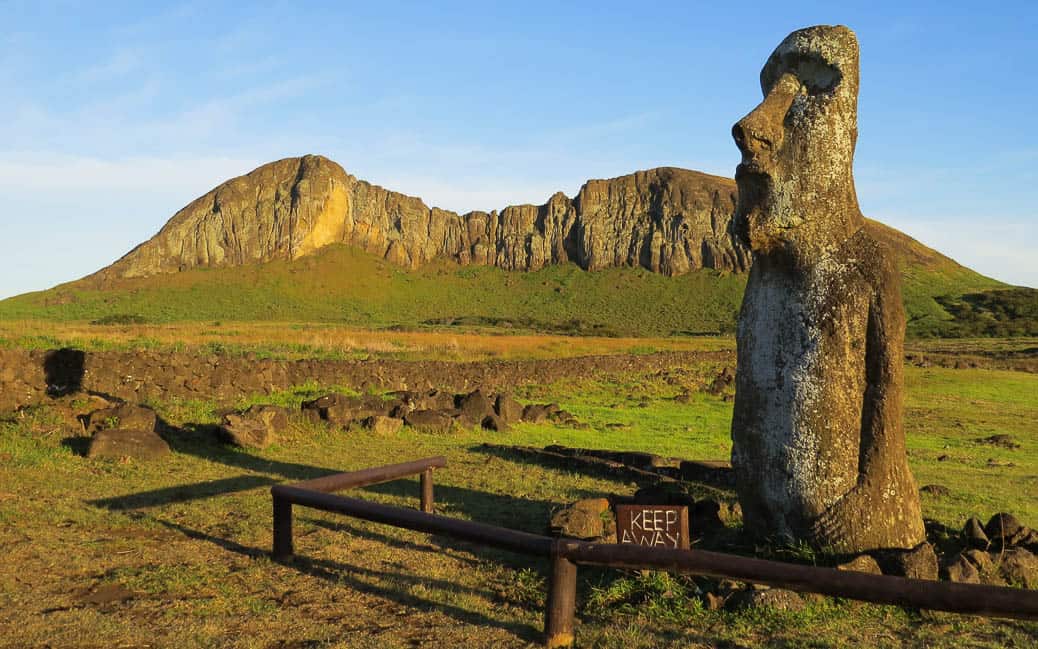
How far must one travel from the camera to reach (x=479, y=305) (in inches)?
4641

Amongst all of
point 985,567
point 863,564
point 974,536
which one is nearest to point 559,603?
point 863,564

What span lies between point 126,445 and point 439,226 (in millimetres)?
145438

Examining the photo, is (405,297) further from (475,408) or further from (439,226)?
(475,408)

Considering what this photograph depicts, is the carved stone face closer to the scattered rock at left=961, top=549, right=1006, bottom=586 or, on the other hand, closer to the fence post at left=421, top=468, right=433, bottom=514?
the scattered rock at left=961, top=549, right=1006, bottom=586

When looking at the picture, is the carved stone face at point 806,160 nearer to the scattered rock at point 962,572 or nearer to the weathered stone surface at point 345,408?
the scattered rock at point 962,572

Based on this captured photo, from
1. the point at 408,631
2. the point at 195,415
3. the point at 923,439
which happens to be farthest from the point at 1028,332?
the point at 408,631

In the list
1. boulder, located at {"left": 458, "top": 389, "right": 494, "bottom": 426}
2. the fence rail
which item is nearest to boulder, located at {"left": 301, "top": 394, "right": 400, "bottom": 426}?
boulder, located at {"left": 458, "top": 389, "right": 494, "bottom": 426}

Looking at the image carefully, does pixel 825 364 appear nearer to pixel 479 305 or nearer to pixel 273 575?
pixel 273 575

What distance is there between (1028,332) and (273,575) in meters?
89.8

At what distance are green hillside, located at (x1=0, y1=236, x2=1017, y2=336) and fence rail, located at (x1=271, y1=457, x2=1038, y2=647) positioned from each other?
79.3 meters

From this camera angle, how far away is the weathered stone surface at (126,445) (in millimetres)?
12805

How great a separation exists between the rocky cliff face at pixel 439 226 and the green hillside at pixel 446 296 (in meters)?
5.88

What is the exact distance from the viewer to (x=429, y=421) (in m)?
Result: 18.2

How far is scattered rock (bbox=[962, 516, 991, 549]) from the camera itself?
807 centimetres
